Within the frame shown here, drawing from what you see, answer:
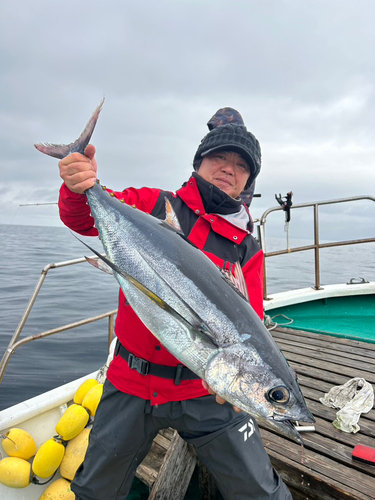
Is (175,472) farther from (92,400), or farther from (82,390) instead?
(82,390)

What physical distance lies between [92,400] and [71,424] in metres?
0.25

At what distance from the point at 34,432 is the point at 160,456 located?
128cm

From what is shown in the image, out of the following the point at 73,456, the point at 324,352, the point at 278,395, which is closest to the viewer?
the point at 278,395

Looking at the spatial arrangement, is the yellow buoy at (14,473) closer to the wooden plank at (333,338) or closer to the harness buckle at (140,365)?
the harness buckle at (140,365)

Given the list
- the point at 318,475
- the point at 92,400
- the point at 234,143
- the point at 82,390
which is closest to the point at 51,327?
the point at 82,390

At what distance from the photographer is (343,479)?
2.26m

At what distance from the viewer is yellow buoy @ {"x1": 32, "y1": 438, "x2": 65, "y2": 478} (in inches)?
103

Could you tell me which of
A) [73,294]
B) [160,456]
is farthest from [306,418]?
[73,294]

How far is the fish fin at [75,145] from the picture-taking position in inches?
69.1

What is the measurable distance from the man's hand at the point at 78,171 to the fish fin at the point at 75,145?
0.05 meters

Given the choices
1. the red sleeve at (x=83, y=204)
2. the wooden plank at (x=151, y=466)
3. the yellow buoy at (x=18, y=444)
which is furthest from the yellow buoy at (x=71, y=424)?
the red sleeve at (x=83, y=204)

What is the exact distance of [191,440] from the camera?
1.99m

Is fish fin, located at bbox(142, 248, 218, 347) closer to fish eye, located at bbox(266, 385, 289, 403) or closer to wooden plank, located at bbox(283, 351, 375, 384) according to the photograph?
fish eye, located at bbox(266, 385, 289, 403)

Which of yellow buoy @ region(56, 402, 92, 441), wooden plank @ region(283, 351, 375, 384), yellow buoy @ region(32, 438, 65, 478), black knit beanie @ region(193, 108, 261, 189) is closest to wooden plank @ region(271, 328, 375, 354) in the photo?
wooden plank @ region(283, 351, 375, 384)
